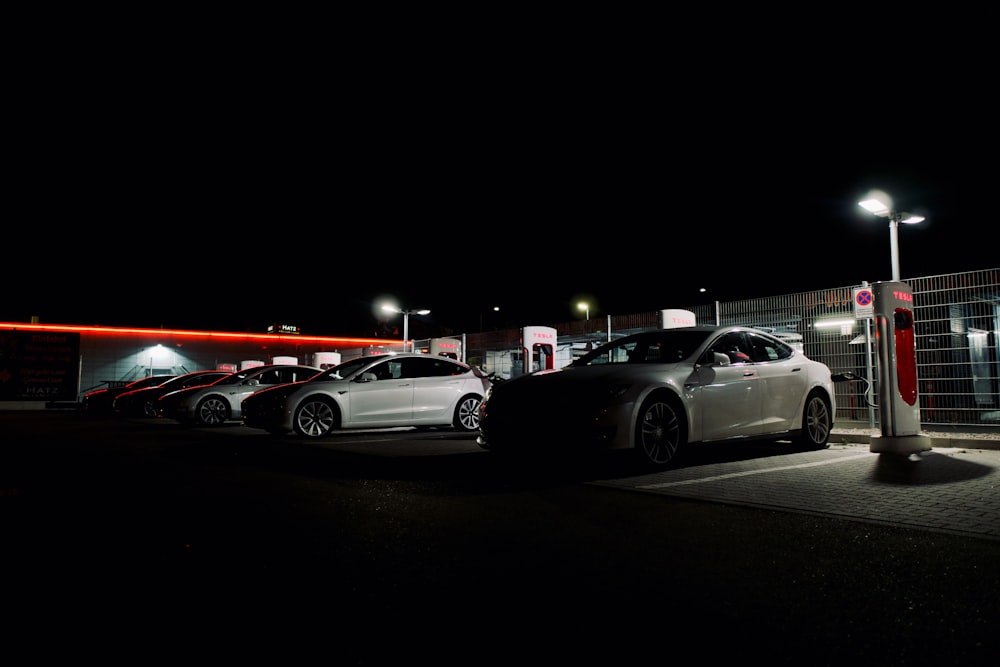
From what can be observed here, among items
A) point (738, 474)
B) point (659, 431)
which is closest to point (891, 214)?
point (738, 474)

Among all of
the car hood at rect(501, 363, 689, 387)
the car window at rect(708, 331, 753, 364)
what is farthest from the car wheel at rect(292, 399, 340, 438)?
the car window at rect(708, 331, 753, 364)

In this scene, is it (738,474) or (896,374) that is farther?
(896,374)

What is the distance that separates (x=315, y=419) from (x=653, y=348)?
5.80 m

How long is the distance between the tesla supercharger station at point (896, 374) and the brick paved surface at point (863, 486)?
23 centimetres

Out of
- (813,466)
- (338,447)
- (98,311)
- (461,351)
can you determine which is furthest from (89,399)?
(813,466)

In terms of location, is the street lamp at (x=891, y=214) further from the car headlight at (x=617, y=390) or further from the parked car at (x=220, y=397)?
the parked car at (x=220, y=397)

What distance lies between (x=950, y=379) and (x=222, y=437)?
11954 millimetres

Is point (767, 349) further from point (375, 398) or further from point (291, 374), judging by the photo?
point (291, 374)

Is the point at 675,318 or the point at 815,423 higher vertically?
the point at 675,318

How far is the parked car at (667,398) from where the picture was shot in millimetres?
6289

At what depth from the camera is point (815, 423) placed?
8477 mm

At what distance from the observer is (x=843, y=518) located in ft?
14.7

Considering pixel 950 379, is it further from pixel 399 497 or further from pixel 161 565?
pixel 161 565

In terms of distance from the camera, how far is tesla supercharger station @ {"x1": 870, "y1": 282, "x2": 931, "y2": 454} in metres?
8.26
